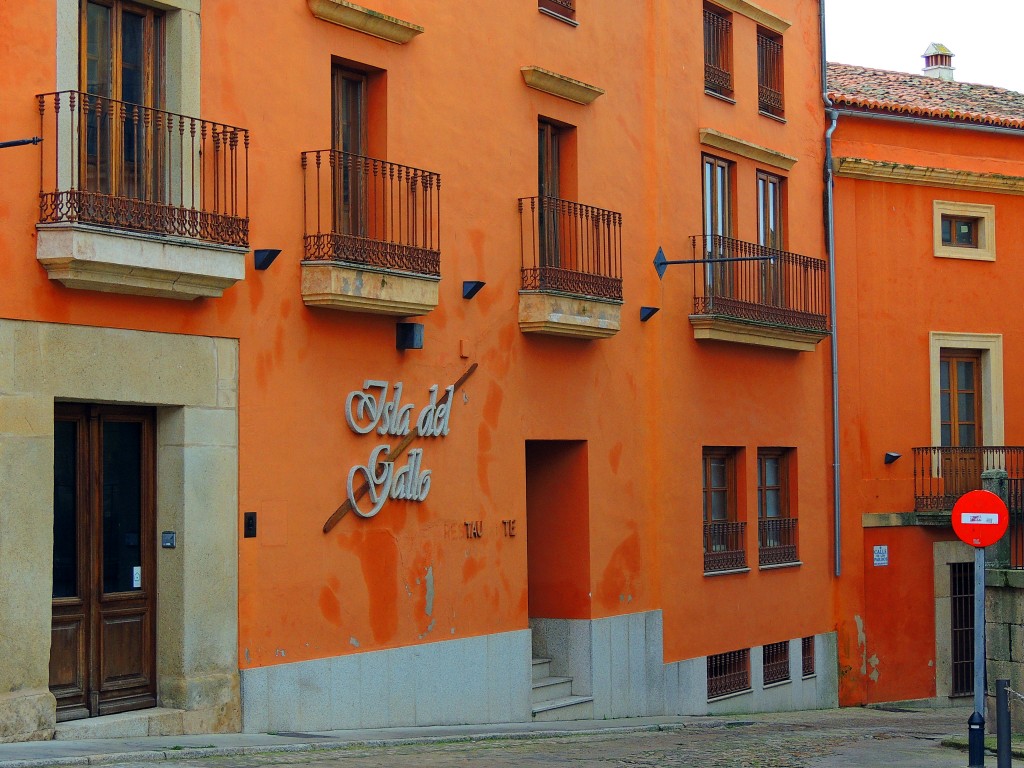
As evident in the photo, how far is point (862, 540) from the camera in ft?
76.0

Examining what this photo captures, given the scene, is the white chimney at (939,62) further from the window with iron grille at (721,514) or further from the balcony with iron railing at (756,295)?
the window with iron grille at (721,514)

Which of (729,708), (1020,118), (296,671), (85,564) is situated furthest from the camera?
(1020,118)

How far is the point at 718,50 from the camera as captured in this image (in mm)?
20969

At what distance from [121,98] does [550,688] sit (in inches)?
330

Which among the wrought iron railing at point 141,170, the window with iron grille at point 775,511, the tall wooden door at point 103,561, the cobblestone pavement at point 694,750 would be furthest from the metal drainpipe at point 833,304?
the tall wooden door at point 103,561

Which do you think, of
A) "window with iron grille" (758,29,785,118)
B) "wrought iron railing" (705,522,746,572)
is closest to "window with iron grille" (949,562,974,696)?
"wrought iron railing" (705,522,746,572)

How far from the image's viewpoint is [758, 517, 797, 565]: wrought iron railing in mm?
21344

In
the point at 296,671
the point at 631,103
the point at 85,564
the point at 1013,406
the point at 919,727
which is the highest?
the point at 631,103

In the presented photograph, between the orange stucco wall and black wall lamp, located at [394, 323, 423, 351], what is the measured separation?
33.5 feet

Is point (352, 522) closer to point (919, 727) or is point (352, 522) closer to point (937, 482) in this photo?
point (919, 727)

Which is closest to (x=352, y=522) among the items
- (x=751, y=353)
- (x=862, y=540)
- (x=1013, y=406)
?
(x=751, y=353)

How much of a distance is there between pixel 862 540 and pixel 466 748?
11.4 metres

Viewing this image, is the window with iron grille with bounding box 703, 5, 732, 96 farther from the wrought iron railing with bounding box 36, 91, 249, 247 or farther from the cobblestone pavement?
the wrought iron railing with bounding box 36, 91, 249, 247

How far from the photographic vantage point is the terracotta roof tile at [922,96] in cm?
2355
